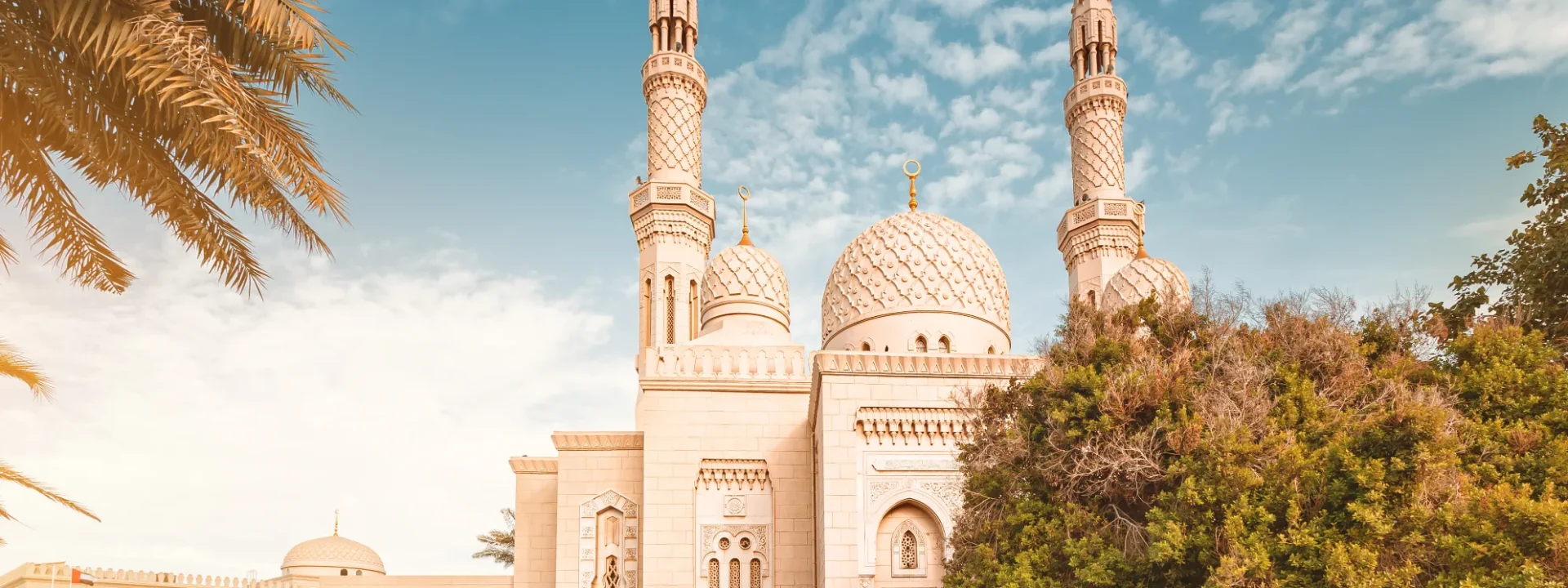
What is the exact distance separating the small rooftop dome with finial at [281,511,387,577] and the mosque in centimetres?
340

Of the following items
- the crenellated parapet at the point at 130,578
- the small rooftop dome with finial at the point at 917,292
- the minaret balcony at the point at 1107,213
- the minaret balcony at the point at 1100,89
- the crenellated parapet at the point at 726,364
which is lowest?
the crenellated parapet at the point at 130,578

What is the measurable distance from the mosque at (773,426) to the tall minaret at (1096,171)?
2.71 ft

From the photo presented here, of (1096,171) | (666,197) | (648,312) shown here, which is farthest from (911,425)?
(1096,171)

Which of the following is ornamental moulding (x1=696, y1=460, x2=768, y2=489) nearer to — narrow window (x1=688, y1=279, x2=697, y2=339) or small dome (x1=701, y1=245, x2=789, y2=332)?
small dome (x1=701, y1=245, x2=789, y2=332)

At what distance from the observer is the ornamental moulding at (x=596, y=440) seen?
16609 mm

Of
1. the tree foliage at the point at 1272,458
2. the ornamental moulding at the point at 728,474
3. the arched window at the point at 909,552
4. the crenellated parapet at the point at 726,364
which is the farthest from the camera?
the crenellated parapet at the point at 726,364

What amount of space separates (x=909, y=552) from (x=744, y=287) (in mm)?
5643

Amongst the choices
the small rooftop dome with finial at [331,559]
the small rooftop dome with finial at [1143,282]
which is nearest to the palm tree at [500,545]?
the small rooftop dome with finial at [331,559]

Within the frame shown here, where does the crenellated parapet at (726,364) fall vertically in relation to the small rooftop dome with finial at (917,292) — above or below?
below

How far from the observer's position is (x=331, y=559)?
2598cm

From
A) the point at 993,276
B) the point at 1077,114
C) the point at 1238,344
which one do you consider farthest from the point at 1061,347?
the point at 1077,114

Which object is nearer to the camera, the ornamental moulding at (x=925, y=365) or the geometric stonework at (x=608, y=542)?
the ornamental moulding at (x=925, y=365)

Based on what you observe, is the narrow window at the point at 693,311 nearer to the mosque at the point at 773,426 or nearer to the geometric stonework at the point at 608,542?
the mosque at the point at 773,426

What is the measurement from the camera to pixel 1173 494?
9516 mm
